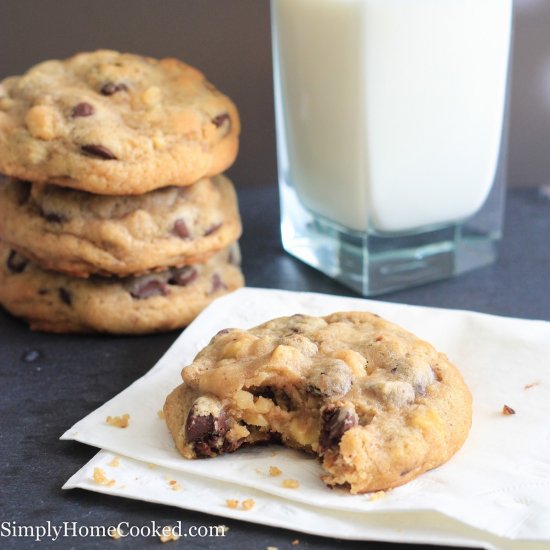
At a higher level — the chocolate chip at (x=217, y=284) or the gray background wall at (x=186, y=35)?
the gray background wall at (x=186, y=35)

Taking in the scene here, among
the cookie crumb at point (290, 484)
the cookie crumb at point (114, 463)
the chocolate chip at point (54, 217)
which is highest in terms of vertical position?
the chocolate chip at point (54, 217)

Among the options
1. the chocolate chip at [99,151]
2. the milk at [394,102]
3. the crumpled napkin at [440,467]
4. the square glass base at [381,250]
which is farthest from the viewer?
the square glass base at [381,250]

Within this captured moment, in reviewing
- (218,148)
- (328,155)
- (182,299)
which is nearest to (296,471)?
(182,299)

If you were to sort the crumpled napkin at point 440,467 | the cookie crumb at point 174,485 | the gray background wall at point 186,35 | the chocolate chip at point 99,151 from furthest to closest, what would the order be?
the gray background wall at point 186,35 → the chocolate chip at point 99,151 → the cookie crumb at point 174,485 → the crumpled napkin at point 440,467

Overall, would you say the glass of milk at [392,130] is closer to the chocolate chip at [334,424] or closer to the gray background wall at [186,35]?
the gray background wall at [186,35]

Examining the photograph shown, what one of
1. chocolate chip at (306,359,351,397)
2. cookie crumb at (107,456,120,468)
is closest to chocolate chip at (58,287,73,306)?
cookie crumb at (107,456,120,468)

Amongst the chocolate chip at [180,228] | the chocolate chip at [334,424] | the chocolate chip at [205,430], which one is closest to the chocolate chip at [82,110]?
the chocolate chip at [180,228]

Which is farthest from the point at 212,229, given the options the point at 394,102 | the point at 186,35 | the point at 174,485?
the point at 186,35

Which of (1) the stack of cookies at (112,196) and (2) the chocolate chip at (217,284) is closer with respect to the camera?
(1) the stack of cookies at (112,196)
